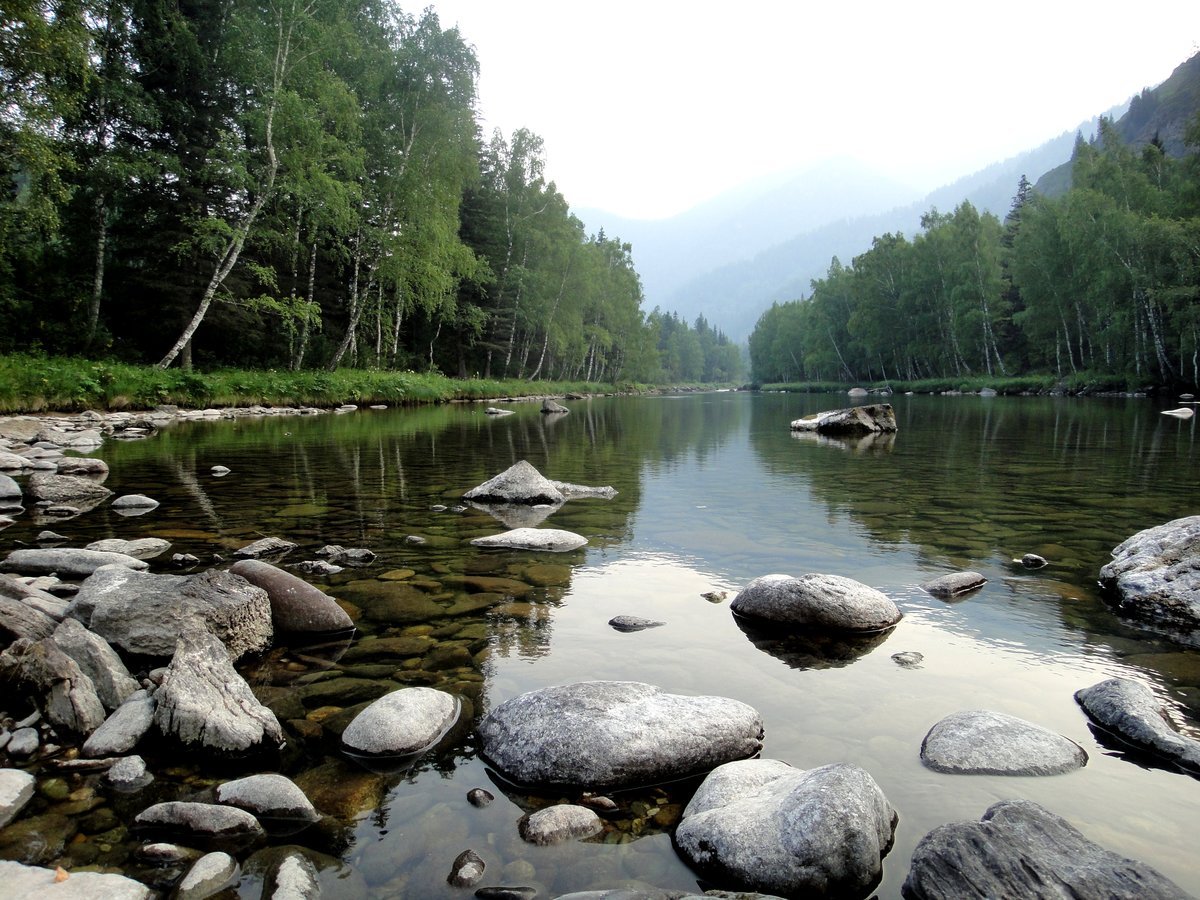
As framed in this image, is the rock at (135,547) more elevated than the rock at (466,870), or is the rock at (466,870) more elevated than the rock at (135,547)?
the rock at (135,547)

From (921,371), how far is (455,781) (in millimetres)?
87223

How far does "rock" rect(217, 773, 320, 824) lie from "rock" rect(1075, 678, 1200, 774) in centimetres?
395

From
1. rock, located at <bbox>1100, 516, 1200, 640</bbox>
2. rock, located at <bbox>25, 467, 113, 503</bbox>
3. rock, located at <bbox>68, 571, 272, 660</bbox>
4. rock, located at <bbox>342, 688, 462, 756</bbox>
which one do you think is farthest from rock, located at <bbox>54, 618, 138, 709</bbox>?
rock, located at <bbox>1100, 516, 1200, 640</bbox>

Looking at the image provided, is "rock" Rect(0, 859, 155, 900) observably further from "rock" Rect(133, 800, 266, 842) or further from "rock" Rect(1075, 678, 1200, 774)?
"rock" Rect(1075, 678, 1200, 774)

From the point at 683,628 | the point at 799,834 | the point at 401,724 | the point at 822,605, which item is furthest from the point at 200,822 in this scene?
the point at 822,605

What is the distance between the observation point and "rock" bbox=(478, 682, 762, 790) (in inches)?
125

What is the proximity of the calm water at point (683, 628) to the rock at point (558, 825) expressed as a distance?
0.07 metres

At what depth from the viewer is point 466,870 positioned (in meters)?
2.48

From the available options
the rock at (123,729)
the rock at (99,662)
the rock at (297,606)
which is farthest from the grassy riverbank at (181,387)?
the rock at (123,729)

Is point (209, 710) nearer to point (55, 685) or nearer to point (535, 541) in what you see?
point (55, 685)

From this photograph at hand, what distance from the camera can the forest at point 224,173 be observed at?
2017 cm

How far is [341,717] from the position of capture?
368 centimetres

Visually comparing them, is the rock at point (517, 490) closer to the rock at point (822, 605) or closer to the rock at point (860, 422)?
the rock at point (822, 605)

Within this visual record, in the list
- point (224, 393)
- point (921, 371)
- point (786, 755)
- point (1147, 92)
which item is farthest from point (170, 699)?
point (1147, 92)
